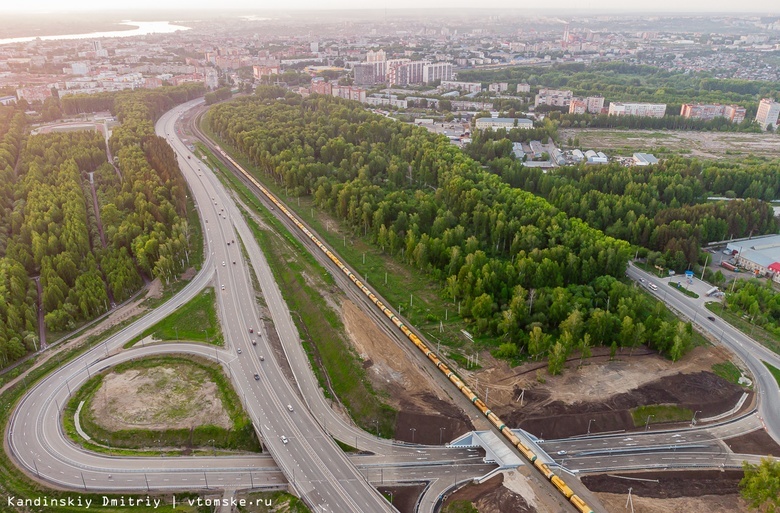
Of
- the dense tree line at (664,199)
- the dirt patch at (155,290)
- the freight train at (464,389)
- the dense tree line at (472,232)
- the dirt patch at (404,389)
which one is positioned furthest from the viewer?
the dense tree line at (664,199)

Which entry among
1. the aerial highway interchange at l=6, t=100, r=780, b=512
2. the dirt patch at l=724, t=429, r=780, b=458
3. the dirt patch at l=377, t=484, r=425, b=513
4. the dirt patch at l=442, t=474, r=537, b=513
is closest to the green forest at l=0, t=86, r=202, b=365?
the aerial highway interchange at l=6, t=100, r=780, b=512

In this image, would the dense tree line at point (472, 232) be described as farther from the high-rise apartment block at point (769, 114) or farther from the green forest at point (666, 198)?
the high-rise apartment block at point (769, 114)

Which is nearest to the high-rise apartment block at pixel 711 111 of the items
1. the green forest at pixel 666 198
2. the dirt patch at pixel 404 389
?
the green forest at pixel 666 198

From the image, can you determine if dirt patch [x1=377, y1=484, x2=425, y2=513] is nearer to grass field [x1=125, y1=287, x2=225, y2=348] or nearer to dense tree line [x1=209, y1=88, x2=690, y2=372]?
dense tree line [x1=209, y1=88, x2=690, y2=372]

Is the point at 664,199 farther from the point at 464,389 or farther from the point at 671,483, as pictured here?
the point at 671,483

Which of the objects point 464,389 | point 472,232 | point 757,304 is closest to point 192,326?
point 464,389

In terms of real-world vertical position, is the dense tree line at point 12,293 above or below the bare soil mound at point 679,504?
above

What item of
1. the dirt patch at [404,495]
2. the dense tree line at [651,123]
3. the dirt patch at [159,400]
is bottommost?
the dirt patch at [404,495]

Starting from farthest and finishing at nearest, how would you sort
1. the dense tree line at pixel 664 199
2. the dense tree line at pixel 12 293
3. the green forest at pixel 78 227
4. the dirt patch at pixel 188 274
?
1. the dense tree line at pixel 664 199
2. the dirt patch at pixel 188 274
3. the green forest at pixel 78 227
4. the dense tree line at pixel 12 293
